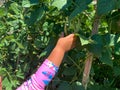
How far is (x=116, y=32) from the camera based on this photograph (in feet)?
5.78

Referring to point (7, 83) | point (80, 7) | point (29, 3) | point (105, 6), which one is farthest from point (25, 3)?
point (7, 83)

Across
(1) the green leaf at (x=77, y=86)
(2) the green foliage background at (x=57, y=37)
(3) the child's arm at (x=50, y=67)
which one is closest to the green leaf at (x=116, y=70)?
(2) the green foliage background at (x=57, y=37)

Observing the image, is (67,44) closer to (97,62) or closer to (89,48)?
(89,48)

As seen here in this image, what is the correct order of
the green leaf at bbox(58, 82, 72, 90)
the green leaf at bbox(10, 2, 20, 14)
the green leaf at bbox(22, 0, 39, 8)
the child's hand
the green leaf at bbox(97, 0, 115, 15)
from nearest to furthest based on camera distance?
the green leaf at bbox(97, 0, 115, 15)
the child's hand
the green leaf at bbox(22, 0, 39, 8)
the green leaf at bbox(58, 82, 72, 90)
the green leaf at bbox(10, 2, 20, 14)

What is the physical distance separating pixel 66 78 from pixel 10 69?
1.23 ft

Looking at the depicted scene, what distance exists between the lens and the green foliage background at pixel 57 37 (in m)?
1.63

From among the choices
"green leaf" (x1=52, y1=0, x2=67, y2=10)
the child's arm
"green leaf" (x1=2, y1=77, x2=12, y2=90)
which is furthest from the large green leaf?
"green leaf" (x1=2, y1=77, x2=12, y2=90)

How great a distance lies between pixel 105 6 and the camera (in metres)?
1.46

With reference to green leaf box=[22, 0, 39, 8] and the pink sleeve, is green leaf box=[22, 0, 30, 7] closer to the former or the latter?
green leaf box=[22, 0, 39, 8]

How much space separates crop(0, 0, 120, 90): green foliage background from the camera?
1627 mm

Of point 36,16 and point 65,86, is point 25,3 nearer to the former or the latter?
point 36,16

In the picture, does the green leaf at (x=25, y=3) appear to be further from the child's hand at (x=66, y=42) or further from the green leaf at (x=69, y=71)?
the green leaf at (x=69, y=71)

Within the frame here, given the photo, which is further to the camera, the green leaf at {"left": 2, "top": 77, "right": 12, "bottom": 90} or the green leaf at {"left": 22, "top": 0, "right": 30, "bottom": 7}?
the green leaf at {"left": 2, "top": 77, "right": 12, "bottom": 90}

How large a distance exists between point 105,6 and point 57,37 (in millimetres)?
480
